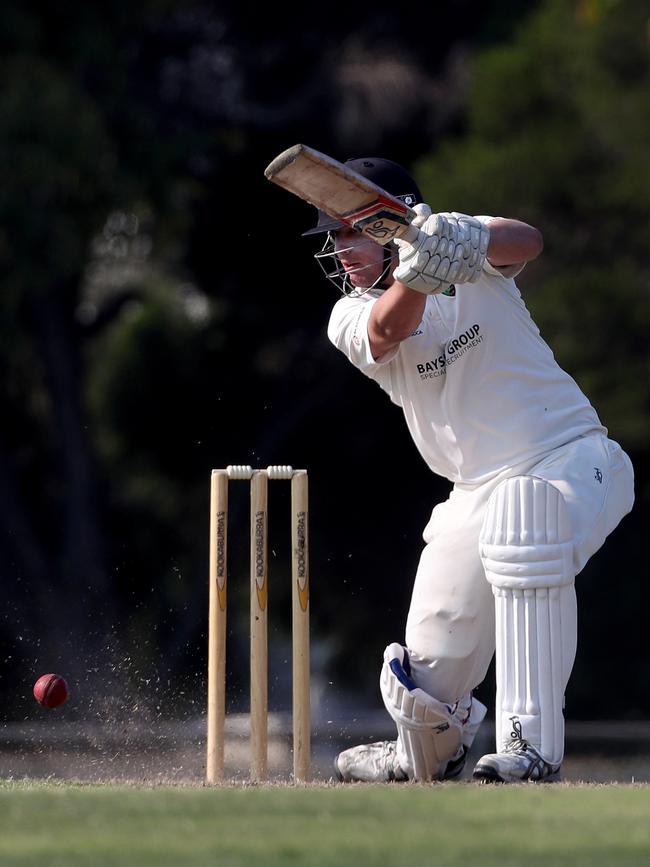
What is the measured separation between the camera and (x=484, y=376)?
12.3 feet

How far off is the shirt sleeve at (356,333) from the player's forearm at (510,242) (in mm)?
286

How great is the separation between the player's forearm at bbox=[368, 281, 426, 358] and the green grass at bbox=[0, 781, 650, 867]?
97cm

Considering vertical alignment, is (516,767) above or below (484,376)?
below

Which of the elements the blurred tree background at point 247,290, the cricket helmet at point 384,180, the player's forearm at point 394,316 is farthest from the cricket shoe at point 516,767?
the blurred tree background at point 247,290

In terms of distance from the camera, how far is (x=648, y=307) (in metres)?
11.5

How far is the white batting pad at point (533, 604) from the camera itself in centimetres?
346

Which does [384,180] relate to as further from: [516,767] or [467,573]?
[516,767]

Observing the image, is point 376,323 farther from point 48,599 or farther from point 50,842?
point 48,599

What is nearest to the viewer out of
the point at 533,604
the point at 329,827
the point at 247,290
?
the point at 329,827

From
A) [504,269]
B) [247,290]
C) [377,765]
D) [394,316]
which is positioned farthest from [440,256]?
[247,290]

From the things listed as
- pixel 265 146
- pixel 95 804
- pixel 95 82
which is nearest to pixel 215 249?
pixel 265 146

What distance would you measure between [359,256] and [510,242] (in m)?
0.35

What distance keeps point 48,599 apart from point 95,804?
9347 mm

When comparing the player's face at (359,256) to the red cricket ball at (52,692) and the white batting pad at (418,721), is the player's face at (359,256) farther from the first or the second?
the red cricket ball at (52,692)
